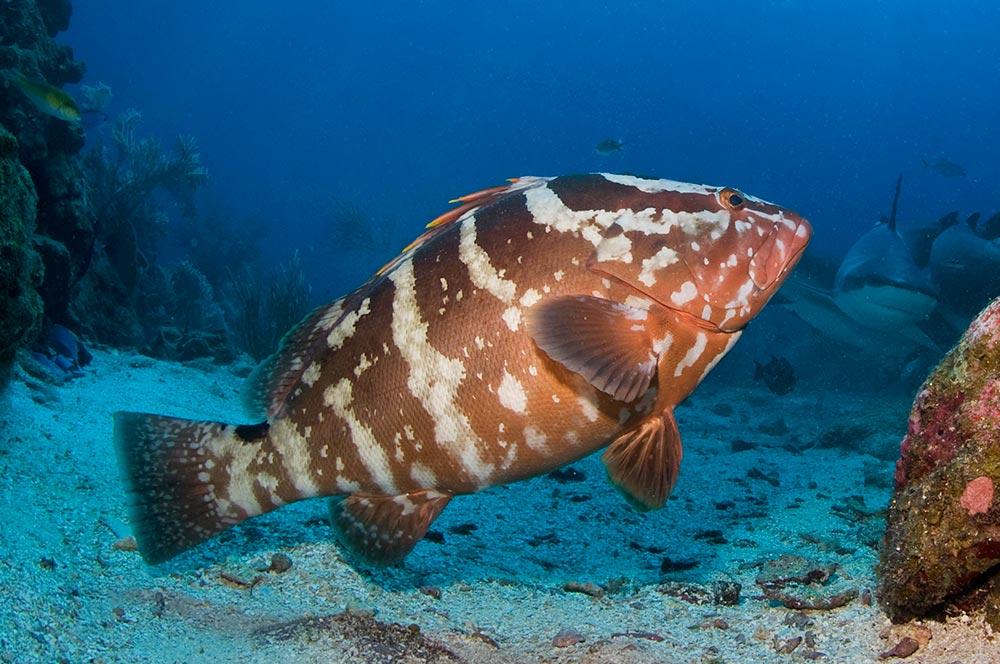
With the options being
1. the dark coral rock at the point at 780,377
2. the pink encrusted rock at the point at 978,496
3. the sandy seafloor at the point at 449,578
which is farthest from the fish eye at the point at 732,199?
the dark coral rock at the point at 780,377

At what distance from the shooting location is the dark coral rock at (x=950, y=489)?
1.95 meters

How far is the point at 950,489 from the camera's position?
2.02 meters

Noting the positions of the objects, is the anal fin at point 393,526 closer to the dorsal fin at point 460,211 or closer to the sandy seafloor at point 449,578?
the sandy seafloor at point 449,578

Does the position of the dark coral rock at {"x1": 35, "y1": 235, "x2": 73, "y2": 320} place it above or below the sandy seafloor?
above

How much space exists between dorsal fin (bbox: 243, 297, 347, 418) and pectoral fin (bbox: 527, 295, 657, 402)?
116 centimetres

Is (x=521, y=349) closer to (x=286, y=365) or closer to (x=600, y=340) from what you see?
(x=600, y=340)

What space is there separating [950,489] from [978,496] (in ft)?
0.27

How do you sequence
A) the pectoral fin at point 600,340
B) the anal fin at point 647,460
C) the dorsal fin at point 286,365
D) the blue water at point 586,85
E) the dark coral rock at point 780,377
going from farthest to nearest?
the blue water at point 586,85 < the dark coral rock at point 780,377 < the dorsal fin at point 286,365 < the anal fin at point 647,460 < the pectoral fin at point 600,340

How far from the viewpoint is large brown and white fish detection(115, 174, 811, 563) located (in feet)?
8.05

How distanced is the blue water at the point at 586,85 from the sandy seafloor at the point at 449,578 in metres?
88.7

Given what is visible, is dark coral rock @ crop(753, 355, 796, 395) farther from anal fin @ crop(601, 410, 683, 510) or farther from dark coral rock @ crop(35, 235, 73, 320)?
dark coral rock @ crop(35, 235, 73, 320)

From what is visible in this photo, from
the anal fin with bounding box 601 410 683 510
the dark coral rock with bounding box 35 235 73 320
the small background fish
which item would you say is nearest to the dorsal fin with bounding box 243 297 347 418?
the anal fin with bounding box 601 410 683 510

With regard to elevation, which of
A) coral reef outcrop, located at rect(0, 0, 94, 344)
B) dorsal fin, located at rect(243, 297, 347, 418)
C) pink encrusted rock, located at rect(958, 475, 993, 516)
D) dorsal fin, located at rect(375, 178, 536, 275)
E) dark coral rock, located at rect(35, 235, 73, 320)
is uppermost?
coral reef outcrop, located at rect(0, 0, 94, 344)

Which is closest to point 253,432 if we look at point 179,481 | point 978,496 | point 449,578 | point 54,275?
point 179,481
